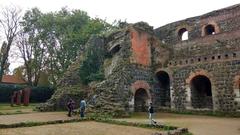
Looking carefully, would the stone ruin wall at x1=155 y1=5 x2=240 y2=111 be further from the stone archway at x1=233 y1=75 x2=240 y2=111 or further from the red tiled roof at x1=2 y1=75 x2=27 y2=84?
the red tiled roof at x1=2 y1=75 x2=27 y2=84

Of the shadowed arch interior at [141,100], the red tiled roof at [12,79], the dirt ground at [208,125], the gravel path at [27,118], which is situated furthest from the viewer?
the red tiled roof at [12,79]

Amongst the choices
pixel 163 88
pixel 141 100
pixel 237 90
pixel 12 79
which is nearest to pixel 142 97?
pixel 141 100

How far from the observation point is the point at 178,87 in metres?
19.1

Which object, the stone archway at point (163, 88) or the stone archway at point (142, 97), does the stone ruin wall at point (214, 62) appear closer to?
the stone archway at point (163, 88)

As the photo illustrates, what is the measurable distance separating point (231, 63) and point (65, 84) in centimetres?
1281

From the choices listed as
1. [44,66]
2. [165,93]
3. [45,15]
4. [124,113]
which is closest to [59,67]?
[44,66]

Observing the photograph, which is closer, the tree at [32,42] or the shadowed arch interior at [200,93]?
the shadowed arch interior at [200,93]

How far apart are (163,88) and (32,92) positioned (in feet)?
56.1

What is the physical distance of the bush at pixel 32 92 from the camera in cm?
2876

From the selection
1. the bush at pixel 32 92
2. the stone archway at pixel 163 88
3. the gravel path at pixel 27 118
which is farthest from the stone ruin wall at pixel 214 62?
the bush at pixel 32 92

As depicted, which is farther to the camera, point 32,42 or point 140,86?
point 32,42

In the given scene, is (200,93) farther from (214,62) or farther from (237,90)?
(237,90)

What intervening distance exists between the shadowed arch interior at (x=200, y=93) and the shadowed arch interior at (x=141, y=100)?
351cm

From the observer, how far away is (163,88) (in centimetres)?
2127
